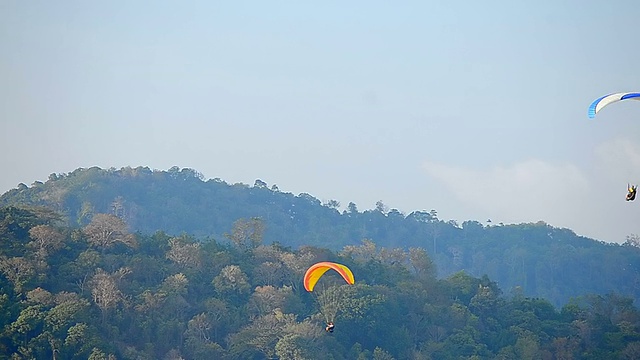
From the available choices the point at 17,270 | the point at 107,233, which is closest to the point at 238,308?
the point at 107,233

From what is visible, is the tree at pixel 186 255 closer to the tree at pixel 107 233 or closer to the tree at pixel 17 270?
the tree at pixel 107 233

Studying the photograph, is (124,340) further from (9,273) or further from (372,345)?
(372,345)

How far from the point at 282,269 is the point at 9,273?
13744 mm

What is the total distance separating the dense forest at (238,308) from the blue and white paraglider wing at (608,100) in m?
20.8

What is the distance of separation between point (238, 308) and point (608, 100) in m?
25.5

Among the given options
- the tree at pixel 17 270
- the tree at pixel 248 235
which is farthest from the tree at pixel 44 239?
the tree at pixel 248 235

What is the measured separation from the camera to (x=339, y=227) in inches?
3706

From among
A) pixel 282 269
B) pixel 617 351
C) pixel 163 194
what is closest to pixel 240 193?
pixel 163 194

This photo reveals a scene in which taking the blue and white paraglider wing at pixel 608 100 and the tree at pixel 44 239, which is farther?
the tree at pixel 44 239

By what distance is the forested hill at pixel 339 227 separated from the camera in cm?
8531

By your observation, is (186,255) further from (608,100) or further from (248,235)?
(608,100)

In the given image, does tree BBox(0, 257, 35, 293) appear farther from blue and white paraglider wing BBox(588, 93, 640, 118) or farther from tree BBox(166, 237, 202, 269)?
blue and white paraglider wing BBox(588, 93, 640, 118)

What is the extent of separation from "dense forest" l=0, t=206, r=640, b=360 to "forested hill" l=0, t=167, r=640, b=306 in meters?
27.1

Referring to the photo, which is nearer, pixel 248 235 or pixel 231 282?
pixel 231 282
